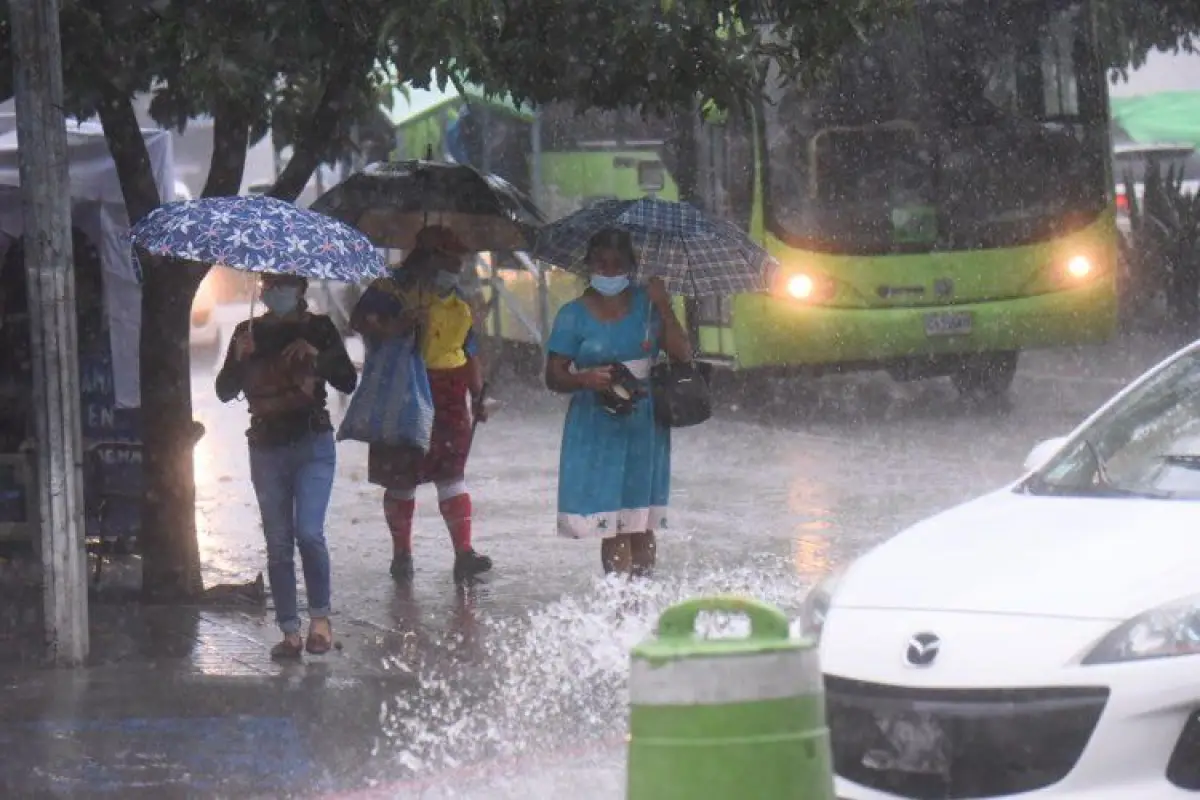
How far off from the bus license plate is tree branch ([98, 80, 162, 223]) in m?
8.72

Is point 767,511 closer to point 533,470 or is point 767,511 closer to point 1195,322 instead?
point 533,470

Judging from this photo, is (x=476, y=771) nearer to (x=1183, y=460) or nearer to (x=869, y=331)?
(x=1183, y=460)

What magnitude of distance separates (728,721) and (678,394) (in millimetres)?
5035

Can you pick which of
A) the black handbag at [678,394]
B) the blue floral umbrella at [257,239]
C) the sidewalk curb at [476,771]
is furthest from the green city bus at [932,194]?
the sidewalk curb at [476,771]

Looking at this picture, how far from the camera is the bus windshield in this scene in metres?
17.1

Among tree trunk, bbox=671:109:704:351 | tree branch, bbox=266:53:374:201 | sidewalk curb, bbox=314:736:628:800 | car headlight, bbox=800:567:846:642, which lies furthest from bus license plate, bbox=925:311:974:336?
car headlight, bbox=800:567:846:642

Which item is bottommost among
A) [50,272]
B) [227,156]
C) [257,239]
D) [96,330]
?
[96,330]

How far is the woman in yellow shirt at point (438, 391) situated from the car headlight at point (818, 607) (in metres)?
4.18

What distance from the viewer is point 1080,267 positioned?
17.6 meters

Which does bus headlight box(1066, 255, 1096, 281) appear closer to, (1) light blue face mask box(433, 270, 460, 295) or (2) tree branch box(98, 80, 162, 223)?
(1) light blue face mask box(433, 270, 460, 295)

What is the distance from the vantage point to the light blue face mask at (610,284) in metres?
9.19

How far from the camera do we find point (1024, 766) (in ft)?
17.2

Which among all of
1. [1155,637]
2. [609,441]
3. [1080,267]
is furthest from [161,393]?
[1080,267]

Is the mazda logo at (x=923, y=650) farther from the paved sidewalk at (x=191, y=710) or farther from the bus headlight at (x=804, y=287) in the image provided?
the bus headlight at (x=804, y=287)
